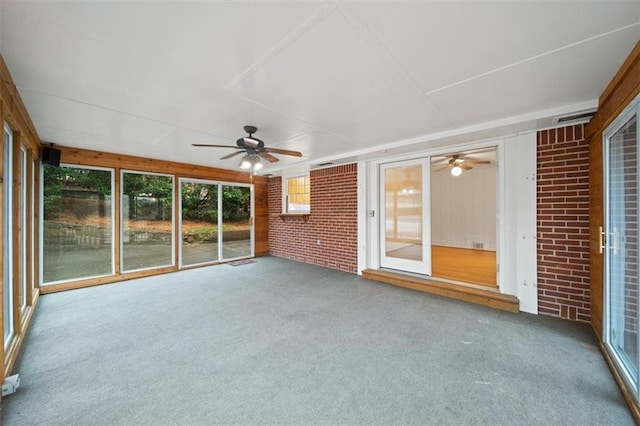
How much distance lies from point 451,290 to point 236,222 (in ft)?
16.5

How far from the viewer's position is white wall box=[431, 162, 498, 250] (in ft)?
22.0

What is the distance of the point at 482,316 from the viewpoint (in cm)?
301

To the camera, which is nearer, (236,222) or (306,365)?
(306,365)

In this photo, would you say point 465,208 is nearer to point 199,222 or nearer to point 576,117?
point 576,117

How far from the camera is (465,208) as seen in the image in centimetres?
715

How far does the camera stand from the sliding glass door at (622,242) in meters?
1.82

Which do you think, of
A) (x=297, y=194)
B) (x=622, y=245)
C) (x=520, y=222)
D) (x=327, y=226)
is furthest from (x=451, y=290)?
(x=297, y=194)

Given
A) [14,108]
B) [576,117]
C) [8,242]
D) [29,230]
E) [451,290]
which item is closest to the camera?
[14,108]

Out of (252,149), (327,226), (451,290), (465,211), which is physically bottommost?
(451,290)

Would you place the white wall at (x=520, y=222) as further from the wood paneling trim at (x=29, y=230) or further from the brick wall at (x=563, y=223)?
the wood paneling trim at (x=29, y=230)

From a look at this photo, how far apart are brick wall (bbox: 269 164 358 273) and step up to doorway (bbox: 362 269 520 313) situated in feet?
2.67

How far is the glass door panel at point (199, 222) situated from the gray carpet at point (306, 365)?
2194 millimetres

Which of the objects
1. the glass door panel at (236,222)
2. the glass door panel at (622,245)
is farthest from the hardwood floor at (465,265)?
the glass door panel at (236,222)

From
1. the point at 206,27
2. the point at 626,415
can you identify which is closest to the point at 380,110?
the point at 206,27
